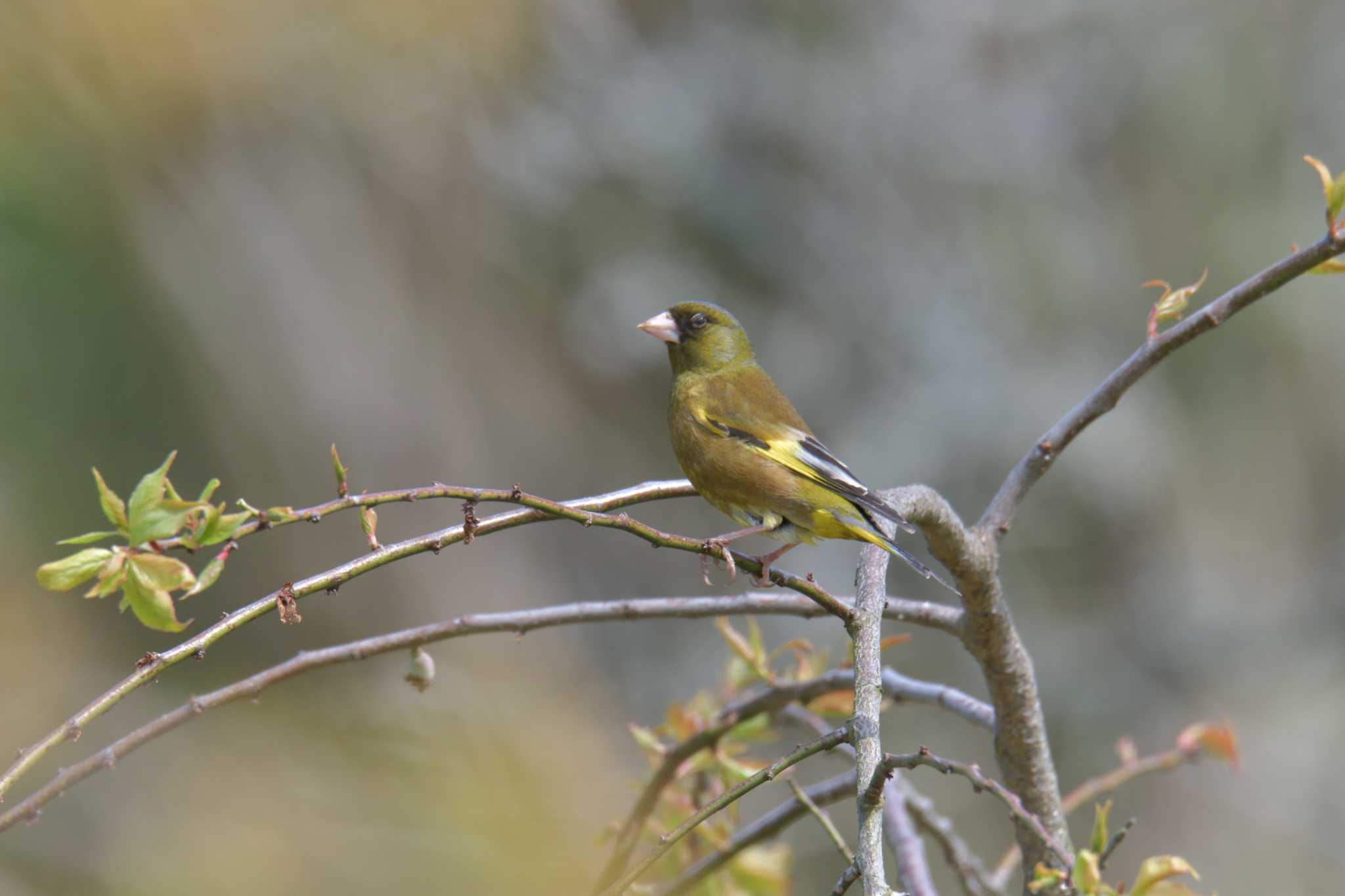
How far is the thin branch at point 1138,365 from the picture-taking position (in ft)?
4.66

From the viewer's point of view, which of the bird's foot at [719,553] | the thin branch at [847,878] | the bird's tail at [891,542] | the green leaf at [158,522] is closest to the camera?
the thin branch at [847,878]

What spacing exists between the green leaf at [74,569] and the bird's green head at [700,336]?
183 cm

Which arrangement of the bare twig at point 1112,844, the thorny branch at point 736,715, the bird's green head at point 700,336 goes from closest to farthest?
1. the bare twig at point 1112,844
2. the thorny branch at point 736,715
3. the bird's green head at point 700,336

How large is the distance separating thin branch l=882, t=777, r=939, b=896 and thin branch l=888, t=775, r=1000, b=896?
0.01 m

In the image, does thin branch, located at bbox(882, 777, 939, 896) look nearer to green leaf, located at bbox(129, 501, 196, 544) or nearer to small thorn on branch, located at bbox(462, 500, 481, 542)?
small thorn on branch, located at bbox(462, 500, 481, 542)

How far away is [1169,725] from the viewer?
7.00 metres

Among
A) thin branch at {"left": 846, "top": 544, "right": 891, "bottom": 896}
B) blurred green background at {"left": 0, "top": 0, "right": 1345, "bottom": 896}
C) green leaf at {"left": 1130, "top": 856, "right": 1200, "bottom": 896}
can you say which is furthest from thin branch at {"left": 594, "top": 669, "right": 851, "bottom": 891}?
blurred green background at {"left": 0, "top": 0, "right": 1345, "bottom": 896}

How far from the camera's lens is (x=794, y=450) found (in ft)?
7.55

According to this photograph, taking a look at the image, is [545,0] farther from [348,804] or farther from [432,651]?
[348,804]

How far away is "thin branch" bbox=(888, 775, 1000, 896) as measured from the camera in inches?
75.2

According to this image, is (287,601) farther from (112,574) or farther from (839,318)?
(839,318)

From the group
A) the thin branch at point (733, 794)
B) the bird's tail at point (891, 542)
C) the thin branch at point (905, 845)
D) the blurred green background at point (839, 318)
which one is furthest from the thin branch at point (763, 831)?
the blurred green background at point (839, 318)

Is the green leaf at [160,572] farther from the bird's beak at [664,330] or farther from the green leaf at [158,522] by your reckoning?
the bird's beak at [664,330]

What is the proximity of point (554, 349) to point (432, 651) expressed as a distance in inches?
77.2
